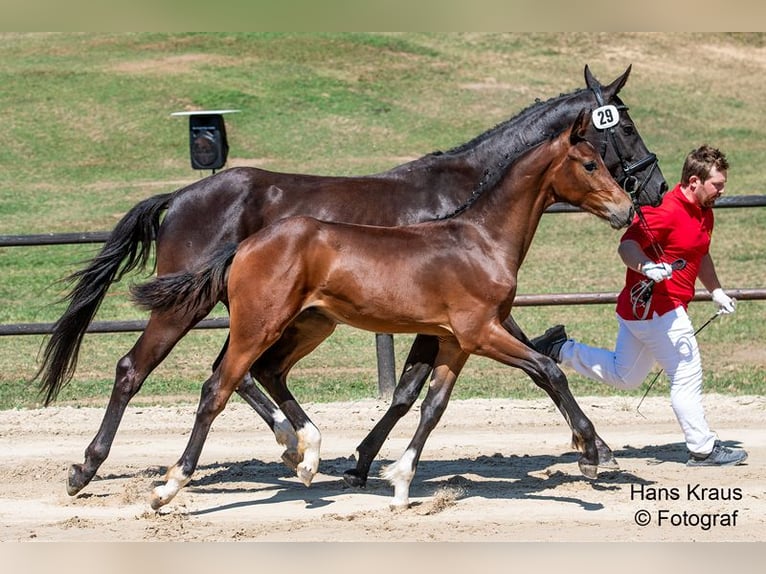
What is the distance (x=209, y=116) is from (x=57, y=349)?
10749 millimetres

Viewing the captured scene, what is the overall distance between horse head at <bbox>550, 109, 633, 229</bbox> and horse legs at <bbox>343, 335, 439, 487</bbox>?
1108 mm

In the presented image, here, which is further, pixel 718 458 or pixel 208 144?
pixel 208 144

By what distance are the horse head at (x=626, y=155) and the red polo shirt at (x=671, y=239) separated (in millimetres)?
112

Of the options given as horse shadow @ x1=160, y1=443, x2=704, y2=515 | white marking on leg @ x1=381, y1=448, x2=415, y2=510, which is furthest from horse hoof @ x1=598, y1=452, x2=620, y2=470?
white marking on leg @ x1=381, y1=448, x2=415, y2=510

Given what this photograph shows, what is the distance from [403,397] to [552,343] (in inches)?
42.5

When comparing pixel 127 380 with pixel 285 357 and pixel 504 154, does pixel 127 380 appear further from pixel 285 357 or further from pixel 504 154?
pixel 504 154

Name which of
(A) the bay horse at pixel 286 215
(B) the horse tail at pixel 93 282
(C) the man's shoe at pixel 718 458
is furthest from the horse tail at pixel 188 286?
(C) the man's shoe at pixel 718 458

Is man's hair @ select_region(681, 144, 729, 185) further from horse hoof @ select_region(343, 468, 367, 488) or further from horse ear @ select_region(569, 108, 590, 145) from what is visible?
horse hoof @ select_region(343, 468, 367, 488)

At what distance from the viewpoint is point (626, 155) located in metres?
6.75

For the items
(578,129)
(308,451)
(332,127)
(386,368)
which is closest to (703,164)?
(578,129)

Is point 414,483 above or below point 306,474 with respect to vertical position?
below

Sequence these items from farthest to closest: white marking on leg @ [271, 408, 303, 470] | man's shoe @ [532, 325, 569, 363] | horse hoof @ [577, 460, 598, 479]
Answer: man's shoe @ [532, 325, 569, 363]
white marking on leg @ [271, 408, 303, 470]
horse hoof @ [577, 460, 598, 479]

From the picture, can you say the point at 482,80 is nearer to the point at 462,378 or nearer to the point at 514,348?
the point at 462,378

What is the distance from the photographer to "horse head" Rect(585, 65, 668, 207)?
658cm
